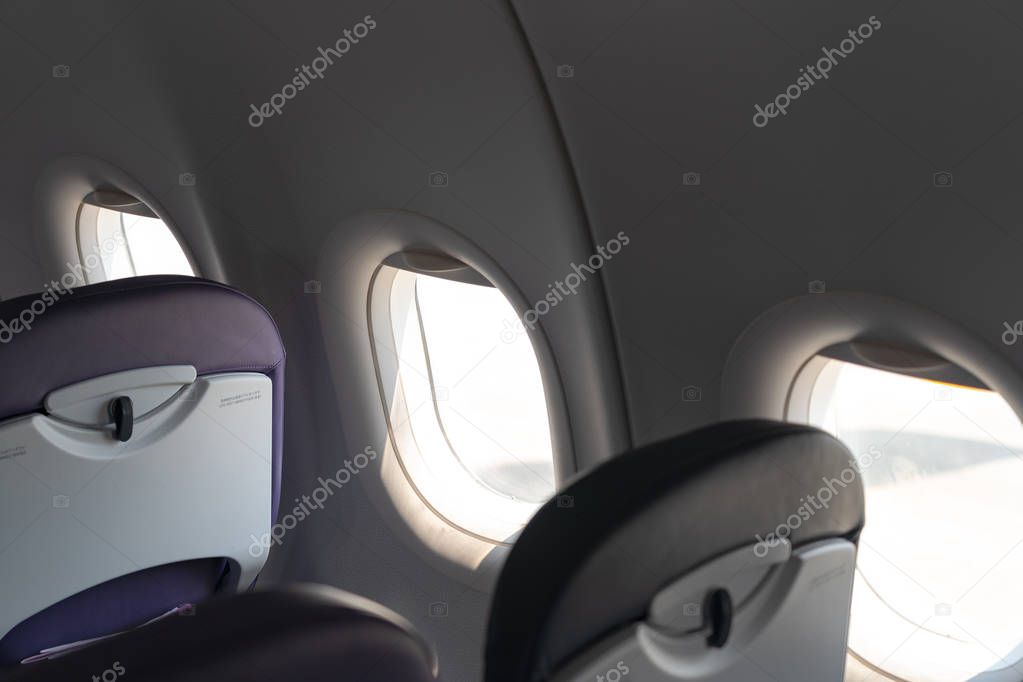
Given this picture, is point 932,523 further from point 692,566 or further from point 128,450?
point 128,450

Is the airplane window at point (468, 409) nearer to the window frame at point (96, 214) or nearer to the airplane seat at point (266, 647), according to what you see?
the window frame at point (96, 214)

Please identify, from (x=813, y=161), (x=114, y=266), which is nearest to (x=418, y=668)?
(x=813, y=161)

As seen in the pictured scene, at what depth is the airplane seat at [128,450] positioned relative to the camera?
6.89 feet

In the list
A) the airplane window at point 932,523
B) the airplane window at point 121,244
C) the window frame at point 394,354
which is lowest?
the airplane window at point 932,523

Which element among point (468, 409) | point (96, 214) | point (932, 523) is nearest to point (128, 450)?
point (468, 409)

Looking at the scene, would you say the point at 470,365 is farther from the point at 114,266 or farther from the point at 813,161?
the point at 114,266

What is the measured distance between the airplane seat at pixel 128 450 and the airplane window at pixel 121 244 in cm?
250

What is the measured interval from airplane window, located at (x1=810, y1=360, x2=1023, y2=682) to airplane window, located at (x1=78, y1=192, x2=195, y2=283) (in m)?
3.51

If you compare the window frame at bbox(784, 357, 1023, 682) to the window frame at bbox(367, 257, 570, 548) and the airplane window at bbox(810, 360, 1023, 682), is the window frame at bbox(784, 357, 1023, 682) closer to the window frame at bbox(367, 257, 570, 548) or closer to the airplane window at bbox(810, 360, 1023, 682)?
the airplane window at bbox(810, 360, 1023, 682)

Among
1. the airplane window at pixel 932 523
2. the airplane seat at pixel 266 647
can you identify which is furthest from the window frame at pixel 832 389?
the airplane seat at pixel 266 647

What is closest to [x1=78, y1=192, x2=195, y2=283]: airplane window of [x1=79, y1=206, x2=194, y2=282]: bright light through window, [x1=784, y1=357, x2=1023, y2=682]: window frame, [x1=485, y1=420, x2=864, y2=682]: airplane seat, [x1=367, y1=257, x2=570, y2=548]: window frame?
[x1=79, y1=206, x2=194, y2=282]: bright light through window

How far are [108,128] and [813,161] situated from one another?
3.33 meters

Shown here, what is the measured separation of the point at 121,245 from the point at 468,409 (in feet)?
8.15

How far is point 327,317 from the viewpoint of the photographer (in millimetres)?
3564
